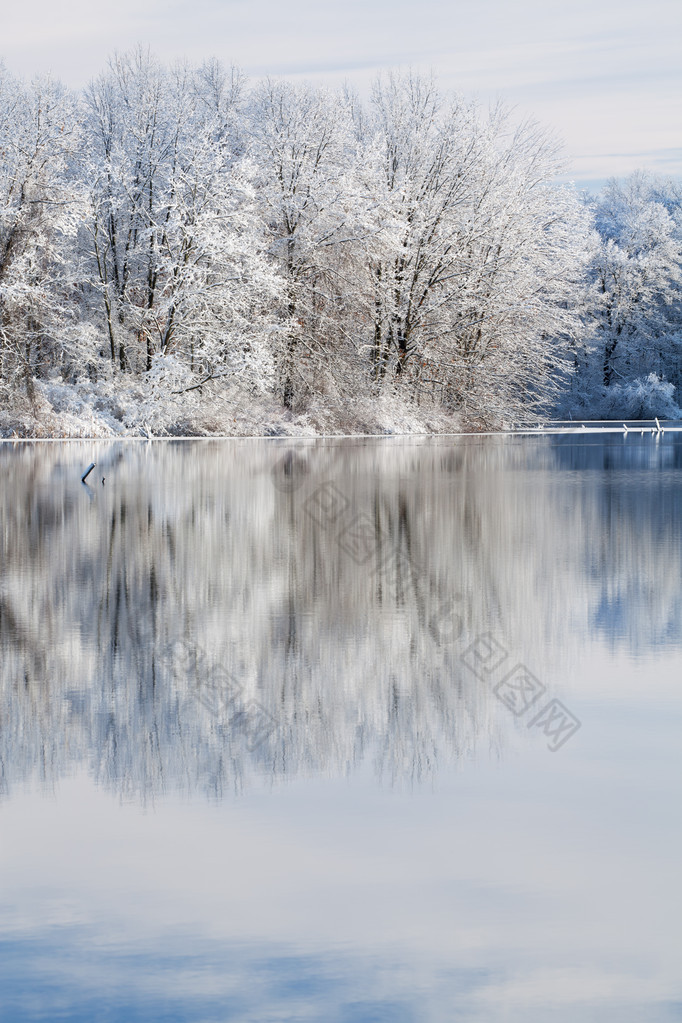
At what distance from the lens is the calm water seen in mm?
3318

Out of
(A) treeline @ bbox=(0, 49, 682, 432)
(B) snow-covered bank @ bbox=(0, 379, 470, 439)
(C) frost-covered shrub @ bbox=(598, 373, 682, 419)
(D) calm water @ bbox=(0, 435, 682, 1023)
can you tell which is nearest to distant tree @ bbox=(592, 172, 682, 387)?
(C) frost-covered shrub @ bbox=(598, 373, 682, 419)

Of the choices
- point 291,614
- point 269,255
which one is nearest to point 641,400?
point 269,255

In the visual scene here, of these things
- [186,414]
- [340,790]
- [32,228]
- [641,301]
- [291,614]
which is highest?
[641,301]

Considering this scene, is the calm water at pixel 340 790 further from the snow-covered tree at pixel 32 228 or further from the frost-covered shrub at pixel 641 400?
the frost-covered shrub at pixel 641 400

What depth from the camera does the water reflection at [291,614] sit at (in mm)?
5449

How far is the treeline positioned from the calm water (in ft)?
94.9

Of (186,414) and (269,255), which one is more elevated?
(269,255)

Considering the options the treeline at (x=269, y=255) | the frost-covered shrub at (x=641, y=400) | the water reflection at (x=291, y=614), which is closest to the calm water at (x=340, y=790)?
the water reflection at (x=291, y=614)

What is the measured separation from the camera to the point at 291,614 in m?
8.89

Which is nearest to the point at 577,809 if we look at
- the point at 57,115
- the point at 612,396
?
the point at 57,115

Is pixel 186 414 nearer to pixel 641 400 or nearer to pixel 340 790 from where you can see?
pixel 641 400

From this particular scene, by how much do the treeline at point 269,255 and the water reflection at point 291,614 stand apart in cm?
1978

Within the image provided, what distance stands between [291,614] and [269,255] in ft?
121

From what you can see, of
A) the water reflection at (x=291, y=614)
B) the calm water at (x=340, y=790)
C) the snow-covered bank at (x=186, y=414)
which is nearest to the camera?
the calm water at (x=340, y=790)
